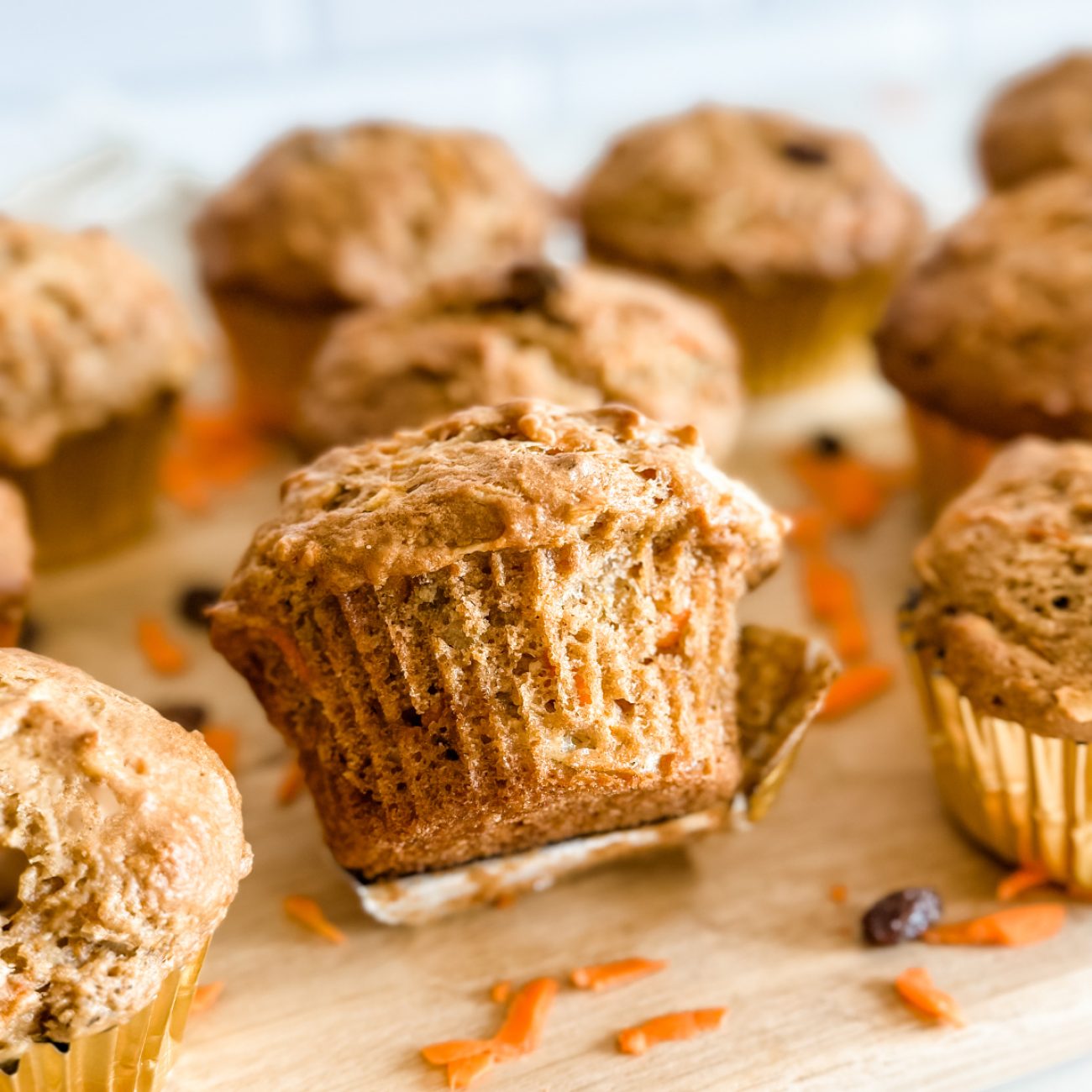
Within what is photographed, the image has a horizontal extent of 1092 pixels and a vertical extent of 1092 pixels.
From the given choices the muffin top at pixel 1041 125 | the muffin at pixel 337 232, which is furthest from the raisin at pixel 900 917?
the muffin top at pixel 1041 125

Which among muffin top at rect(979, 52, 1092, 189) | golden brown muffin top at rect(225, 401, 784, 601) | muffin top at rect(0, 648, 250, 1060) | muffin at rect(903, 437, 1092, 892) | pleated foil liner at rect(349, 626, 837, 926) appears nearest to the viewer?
muffin top at rect(0, 648, 250, 1060)

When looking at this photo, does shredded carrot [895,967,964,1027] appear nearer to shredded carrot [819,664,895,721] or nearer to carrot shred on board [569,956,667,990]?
carrot shred on board [569,956,667,990]

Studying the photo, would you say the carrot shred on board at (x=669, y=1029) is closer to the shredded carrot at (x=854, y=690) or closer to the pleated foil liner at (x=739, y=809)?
the pleated foil liner at (x=739, y=809)

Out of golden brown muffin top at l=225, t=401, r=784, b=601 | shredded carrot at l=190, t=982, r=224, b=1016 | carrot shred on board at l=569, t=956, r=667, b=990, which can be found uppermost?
golden brown muffin top at l=225, t=401, r=784, b=601

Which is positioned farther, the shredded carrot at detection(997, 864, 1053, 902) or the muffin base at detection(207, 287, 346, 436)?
the muffin base at detection(207, 287, 346, 436)

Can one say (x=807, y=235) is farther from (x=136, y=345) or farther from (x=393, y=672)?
(x=393, y=672)

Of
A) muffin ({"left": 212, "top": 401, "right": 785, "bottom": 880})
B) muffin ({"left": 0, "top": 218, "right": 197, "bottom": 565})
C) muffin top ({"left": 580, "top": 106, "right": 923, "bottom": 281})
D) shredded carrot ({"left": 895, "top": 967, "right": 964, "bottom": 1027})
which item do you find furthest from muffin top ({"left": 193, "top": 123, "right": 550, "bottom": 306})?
shredded carrot ({"left": 895, "top": 967, "right": 964, "bottom": 1027})

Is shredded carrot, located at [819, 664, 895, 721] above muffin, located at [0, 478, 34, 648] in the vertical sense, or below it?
below
